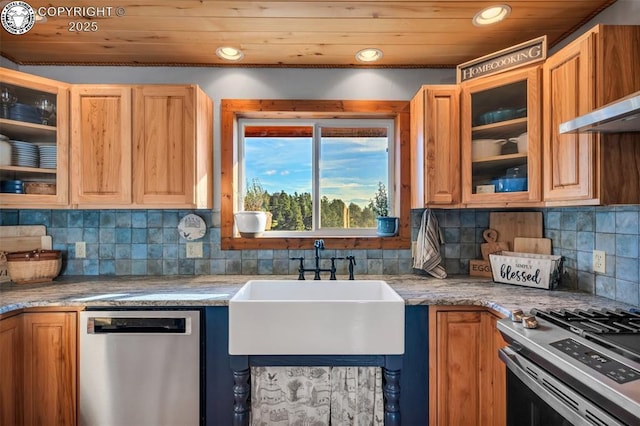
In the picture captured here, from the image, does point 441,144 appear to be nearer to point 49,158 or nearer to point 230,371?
point 230,371

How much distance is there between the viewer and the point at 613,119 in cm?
109

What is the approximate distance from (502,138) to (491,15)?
64cm

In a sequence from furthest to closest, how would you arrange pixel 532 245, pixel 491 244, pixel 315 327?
pixel 491 244
pixel 532 245
pixel 315 327

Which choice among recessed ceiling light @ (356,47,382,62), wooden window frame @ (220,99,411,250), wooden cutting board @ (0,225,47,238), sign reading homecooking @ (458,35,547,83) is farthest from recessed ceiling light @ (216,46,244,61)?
wooden cutting board @ (0,225,47,238)

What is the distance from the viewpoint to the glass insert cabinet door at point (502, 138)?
171 centimetres

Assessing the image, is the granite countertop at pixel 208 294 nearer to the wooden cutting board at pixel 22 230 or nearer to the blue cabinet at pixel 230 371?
the blue cabinet at pixel 230 371

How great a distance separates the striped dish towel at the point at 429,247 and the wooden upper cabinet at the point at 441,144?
0.74 feet

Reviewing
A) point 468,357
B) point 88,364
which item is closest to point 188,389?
point 88,364

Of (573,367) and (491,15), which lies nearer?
(573,367)

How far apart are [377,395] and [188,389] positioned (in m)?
0.91

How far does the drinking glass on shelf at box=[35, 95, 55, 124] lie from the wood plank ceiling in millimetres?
360

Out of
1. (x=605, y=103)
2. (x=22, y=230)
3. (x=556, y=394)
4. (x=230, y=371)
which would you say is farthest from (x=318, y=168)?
(x=22, y=230)

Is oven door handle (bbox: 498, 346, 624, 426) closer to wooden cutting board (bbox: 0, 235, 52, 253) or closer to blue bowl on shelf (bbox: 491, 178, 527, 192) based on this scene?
blue bowl on shelf (bbox: 491, 178, 527, 192)

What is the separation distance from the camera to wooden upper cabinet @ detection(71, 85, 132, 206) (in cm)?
192
